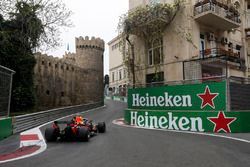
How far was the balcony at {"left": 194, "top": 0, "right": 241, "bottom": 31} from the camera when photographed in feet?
59.5

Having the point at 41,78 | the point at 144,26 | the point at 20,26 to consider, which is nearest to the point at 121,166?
the point at 144,26

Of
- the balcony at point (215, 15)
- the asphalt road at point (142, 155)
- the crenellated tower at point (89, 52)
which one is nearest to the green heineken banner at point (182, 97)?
the asphalt road at point (142, 155)

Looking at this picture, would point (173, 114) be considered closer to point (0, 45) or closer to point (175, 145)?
point (175, 145)

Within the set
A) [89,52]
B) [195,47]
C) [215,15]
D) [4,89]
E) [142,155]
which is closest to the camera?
[142,155]

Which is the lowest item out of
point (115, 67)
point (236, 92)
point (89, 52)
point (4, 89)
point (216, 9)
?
point (236, 92)

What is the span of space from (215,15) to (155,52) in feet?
17.4

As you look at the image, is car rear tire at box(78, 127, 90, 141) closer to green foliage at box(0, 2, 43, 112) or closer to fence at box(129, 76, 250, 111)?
fence at box(129, 76, 250, 111)

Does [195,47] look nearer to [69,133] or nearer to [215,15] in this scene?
[215,15]

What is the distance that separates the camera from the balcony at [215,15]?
18141 mm

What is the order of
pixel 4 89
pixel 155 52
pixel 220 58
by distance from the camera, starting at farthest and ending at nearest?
pixel 155 52
pixel 220 58
pixel 4 89

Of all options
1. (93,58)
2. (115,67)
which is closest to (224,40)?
(93,58)

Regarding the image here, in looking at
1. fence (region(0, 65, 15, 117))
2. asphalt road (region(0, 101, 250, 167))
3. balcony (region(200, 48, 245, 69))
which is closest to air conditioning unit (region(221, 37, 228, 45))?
balcony (region(200, 48, 245, 69))

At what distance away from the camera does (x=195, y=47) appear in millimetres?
18609

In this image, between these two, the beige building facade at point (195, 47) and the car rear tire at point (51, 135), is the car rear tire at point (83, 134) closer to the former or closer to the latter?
the car rear tire at point (51, 135)
